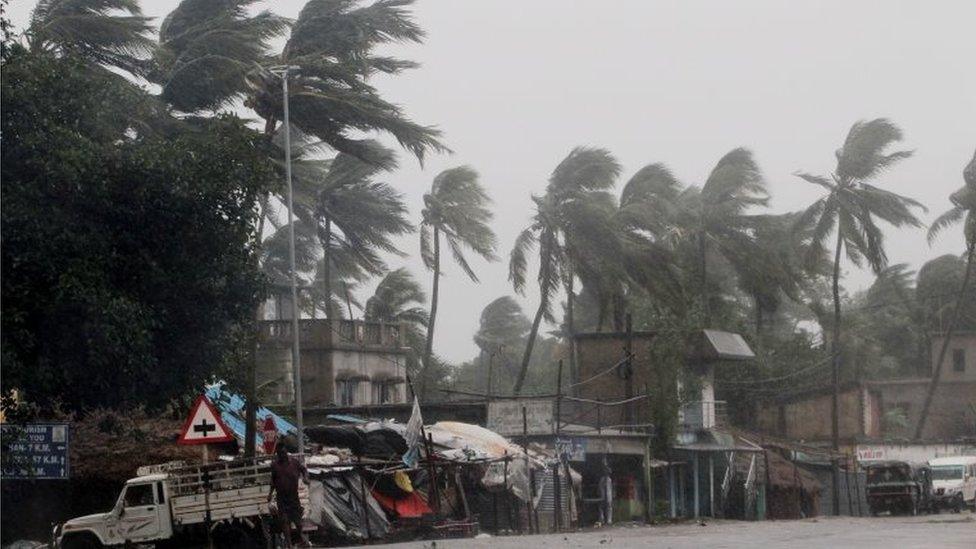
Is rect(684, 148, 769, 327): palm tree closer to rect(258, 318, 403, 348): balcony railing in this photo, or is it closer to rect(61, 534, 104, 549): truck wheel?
rect(258, 318, 403, 348): balcony railing

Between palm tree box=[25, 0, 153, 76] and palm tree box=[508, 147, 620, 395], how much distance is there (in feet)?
79.3

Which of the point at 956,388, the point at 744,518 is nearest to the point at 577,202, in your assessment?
the point at 744,518

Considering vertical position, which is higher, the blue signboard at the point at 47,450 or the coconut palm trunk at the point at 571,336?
the coconut palm trunk at the point at 571,336

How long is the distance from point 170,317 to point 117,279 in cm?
100

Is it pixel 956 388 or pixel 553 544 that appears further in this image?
pixel 956 388

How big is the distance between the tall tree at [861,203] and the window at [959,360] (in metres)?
16.2

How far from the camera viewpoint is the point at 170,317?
62.0 feet

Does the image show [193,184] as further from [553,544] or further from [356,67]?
[356,67]

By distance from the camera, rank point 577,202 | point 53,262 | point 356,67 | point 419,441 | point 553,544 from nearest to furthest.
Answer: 1. point 53,262
2. point 553,544
3. point 419,441
4. point 356,67
5. point 577,202

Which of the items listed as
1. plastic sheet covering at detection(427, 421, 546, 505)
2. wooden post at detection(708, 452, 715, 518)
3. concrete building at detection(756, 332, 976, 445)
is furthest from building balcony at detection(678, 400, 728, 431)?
plastic sheet covering at detection(427, 421, 546, 505)

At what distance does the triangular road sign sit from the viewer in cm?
2078

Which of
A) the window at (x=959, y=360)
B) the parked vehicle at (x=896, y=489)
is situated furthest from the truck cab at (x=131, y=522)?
the window at (x=959, y=360)

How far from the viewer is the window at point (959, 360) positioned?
73.6 metres

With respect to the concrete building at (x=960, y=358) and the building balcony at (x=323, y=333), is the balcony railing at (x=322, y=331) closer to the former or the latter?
the building balcony at (x=323, y=333)
